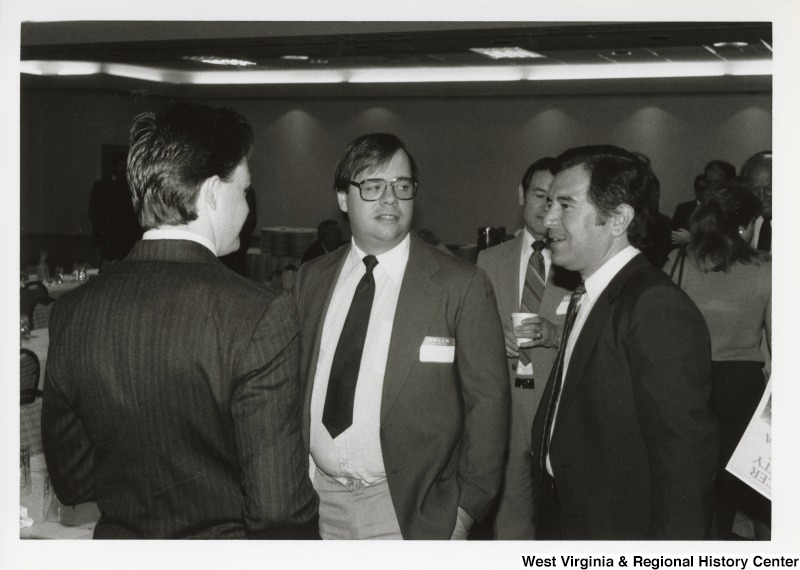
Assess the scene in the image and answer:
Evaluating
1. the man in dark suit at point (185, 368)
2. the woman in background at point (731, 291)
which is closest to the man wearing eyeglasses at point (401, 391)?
the man in dark suit at point (185, 368)

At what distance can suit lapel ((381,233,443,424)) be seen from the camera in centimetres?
224

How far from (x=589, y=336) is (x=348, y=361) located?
0.70 meters

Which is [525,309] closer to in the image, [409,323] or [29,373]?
[409,323]

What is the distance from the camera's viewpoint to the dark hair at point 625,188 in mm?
2129

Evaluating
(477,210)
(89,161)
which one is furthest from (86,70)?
(477,210)

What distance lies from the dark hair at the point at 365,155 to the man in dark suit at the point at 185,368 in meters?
0.80

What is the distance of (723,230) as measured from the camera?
11.3ft

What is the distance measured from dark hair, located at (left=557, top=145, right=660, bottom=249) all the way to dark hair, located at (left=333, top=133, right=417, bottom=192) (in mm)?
543

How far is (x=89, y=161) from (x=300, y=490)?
11332mm

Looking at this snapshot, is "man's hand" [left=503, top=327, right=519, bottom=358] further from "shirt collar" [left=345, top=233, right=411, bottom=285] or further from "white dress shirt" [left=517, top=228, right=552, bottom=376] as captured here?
"shirt collar" [left=345, top=233, right=411, bottom=285]

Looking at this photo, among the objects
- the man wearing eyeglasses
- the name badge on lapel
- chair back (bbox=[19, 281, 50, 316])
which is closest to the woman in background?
the man wearing eyeglasses

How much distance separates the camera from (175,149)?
1552 mm
